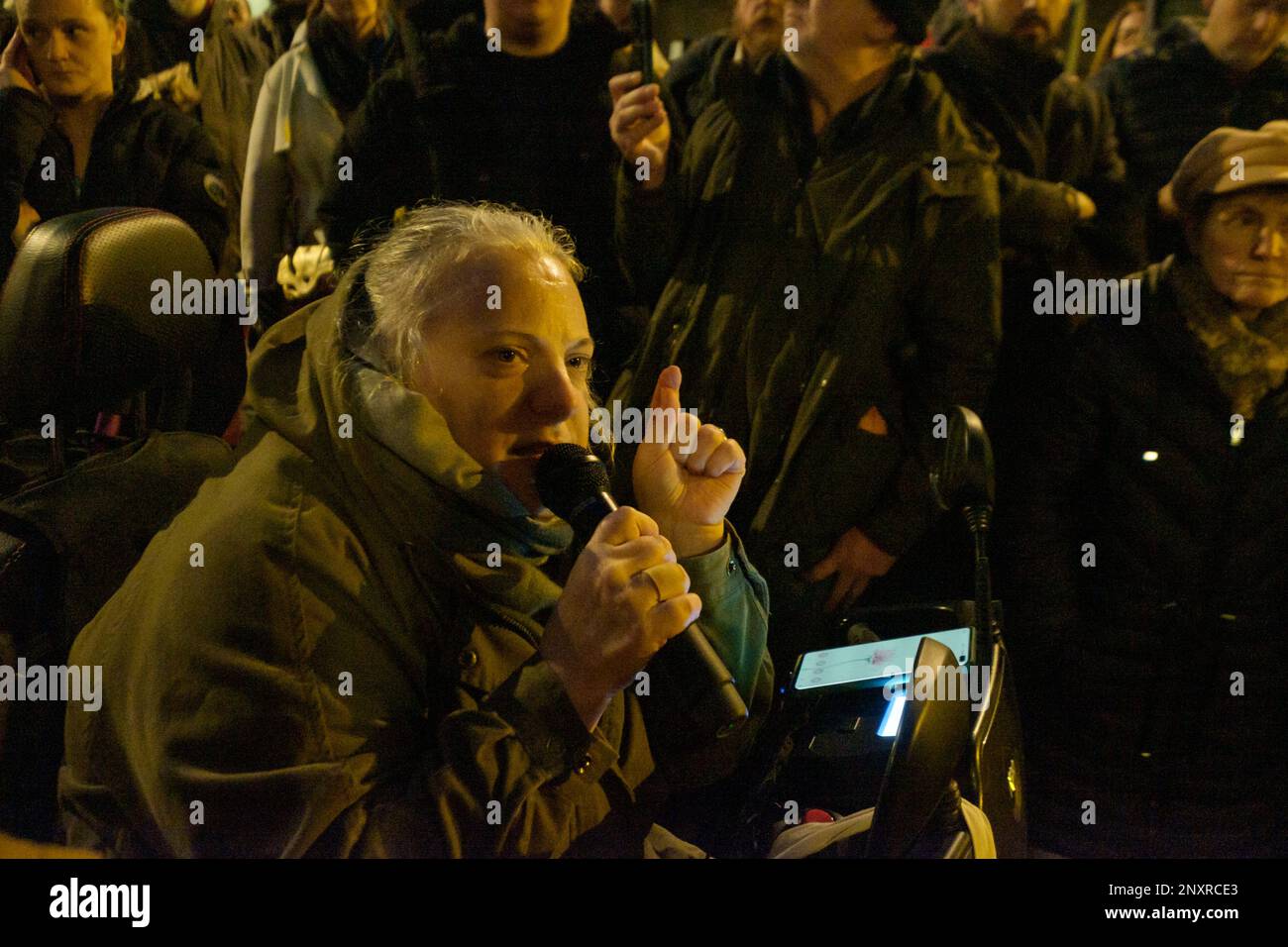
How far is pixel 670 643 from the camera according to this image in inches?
57.7

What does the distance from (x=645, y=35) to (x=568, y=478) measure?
1097mm

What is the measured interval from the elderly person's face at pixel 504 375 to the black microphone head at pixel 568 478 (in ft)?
0.22

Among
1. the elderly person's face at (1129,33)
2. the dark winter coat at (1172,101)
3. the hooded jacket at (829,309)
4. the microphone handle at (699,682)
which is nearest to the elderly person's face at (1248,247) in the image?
the dark winter coat at (1172,101)

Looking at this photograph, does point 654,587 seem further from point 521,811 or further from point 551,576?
point 551,576

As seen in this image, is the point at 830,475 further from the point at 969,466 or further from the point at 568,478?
the point at 568,478

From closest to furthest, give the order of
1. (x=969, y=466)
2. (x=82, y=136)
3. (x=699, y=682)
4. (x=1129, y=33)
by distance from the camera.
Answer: (x=699, y=682) → (x=969, y=466) → (x=82, y=136) → (x=1129, y=33)

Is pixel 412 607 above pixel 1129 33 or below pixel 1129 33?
below

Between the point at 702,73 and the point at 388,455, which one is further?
the point at 702,73

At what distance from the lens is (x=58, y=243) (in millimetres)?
1877

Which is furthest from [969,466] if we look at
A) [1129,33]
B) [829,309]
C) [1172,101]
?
[1129,33]

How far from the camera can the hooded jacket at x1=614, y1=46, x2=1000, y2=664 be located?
7.73 feet

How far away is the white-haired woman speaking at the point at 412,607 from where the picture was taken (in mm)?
1517

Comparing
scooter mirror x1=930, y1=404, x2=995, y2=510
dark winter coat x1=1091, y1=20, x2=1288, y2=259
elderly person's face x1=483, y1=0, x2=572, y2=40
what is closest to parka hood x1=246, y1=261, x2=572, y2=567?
scooter mirror x1=930, y1=404, x2=995, y2=510
